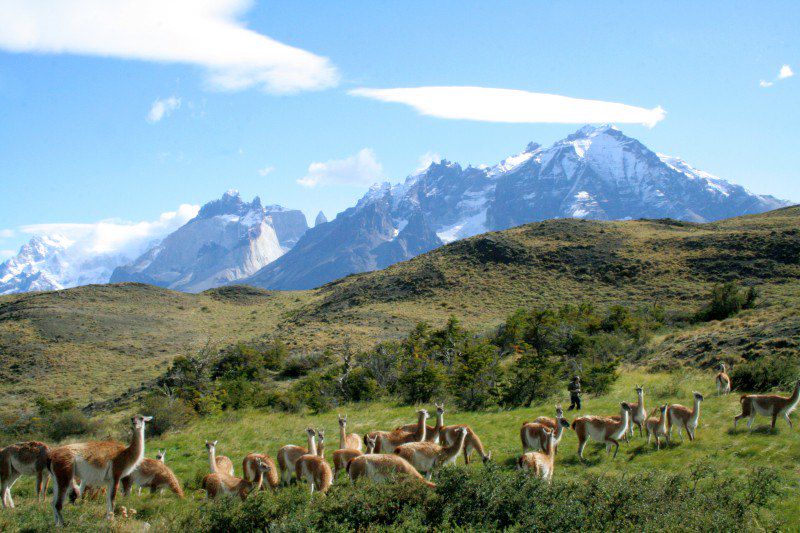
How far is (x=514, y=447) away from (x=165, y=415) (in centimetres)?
1490

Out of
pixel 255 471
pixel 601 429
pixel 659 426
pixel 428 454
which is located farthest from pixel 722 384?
pixel 255 471

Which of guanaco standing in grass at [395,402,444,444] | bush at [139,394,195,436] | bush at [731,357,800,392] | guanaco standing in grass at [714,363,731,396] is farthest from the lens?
bush at [139,394,195,436]

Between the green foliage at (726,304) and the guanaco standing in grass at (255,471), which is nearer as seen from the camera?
the guanaco standing in grass at (255,471)

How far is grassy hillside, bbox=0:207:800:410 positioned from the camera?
47531 mm

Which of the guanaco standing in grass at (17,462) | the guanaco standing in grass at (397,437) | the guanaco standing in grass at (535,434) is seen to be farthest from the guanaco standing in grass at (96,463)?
the guanaco standing in grass at (535,434)

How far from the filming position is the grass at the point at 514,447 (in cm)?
981

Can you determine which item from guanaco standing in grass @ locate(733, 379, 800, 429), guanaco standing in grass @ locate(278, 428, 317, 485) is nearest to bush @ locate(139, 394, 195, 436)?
guanaco standing in grass @ locate(278, 428, 317, 485)

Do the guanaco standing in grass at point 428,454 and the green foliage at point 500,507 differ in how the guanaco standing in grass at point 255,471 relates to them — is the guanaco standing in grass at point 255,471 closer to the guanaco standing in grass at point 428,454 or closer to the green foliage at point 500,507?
the green foliage at point 500,507

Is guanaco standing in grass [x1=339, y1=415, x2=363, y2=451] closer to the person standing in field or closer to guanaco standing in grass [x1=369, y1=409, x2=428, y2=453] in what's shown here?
guanaco standing in grass [x1=369, y1=409, x2=428, y2=453]

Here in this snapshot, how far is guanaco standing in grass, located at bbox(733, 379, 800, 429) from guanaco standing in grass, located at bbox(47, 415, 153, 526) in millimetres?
14911

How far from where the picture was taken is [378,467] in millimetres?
10773

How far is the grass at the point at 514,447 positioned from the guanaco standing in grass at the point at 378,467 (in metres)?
1.12

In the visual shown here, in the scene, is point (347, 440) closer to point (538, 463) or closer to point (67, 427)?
point (538, 463)

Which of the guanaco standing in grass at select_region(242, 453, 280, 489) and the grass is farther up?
the guanaco standing in grass at select_region(242, 453, 280, 489)
